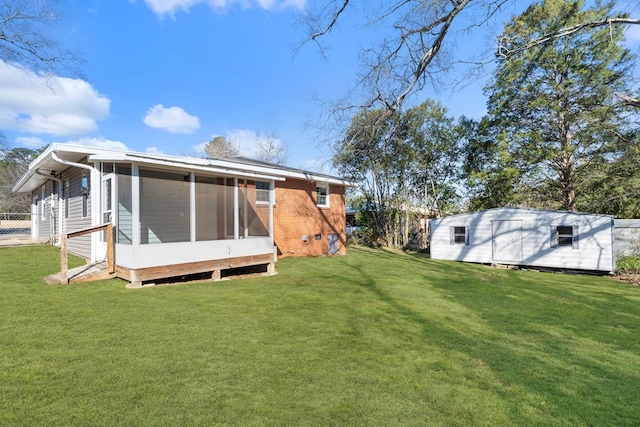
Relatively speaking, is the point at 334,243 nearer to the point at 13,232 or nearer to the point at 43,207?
the point at 43,207

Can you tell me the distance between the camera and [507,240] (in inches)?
513

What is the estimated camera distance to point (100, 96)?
2312cm

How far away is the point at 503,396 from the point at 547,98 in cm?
1871

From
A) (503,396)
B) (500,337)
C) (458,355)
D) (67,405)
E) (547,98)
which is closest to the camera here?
(67,405)

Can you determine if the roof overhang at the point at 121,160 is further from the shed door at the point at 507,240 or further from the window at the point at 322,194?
the shed door at the point at 507,240

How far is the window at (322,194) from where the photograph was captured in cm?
1404

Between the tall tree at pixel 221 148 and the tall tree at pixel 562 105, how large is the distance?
78.7ft

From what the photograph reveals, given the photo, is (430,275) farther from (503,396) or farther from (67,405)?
(67,405)

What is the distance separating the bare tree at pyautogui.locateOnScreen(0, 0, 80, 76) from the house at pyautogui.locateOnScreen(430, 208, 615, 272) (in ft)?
54.0

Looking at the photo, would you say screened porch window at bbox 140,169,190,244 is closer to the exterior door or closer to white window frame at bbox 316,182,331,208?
white window frame at bbox 316,182,331,208

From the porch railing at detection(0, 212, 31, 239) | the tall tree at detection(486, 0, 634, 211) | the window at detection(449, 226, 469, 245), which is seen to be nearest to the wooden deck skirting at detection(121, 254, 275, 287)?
the window at detection(449, 226, 469, 245)

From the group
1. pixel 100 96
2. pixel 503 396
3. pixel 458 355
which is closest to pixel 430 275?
pixel 458 355

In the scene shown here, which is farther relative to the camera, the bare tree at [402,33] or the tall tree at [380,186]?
the tall tree at [380,186]

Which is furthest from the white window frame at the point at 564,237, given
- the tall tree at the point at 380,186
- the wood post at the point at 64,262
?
the wood post at the point at 64,262
